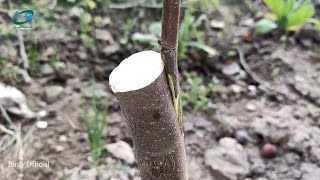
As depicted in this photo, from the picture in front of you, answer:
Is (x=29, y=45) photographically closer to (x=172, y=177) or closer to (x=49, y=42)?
(x=49, y=42)

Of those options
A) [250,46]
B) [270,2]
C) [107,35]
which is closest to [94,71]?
[107,35]

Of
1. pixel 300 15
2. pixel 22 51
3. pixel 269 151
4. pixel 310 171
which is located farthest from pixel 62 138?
pixel 300 15

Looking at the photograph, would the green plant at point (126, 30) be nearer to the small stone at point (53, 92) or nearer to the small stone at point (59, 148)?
the small stone at point (53, 92)

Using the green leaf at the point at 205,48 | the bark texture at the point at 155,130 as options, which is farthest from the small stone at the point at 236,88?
the bark texture at the point at 155,130

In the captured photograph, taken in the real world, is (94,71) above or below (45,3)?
below

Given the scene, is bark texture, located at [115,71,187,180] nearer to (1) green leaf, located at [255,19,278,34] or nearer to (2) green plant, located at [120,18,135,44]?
(2) green plant, located at [120,18,135,44]
